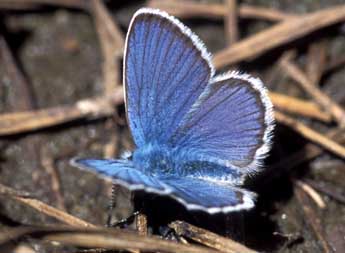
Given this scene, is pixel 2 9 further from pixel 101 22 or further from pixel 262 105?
pixel 262 105

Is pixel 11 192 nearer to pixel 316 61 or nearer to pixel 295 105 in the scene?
pixel 295 105

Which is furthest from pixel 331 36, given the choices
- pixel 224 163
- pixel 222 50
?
pixel 224 163

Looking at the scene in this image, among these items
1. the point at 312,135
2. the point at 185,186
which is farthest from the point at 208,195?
the point at 312,135

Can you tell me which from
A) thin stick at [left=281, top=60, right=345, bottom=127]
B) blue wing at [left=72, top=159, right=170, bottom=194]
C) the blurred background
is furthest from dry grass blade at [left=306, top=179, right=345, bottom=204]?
blue wing at [left=72, top=159, right=170, bottom=194]

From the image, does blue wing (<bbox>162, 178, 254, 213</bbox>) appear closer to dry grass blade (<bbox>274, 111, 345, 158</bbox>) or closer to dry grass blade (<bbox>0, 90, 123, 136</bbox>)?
dry grass blade (<bbox>274, 111, 345, 158</bbox>)

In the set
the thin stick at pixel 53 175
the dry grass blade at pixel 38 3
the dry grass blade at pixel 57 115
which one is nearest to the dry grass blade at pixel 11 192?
the thin stick at pixel 53 175

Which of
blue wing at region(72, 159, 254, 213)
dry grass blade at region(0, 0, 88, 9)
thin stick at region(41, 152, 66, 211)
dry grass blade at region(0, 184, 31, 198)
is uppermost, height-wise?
dry grass blade at region(0, 0, 88, 9)
